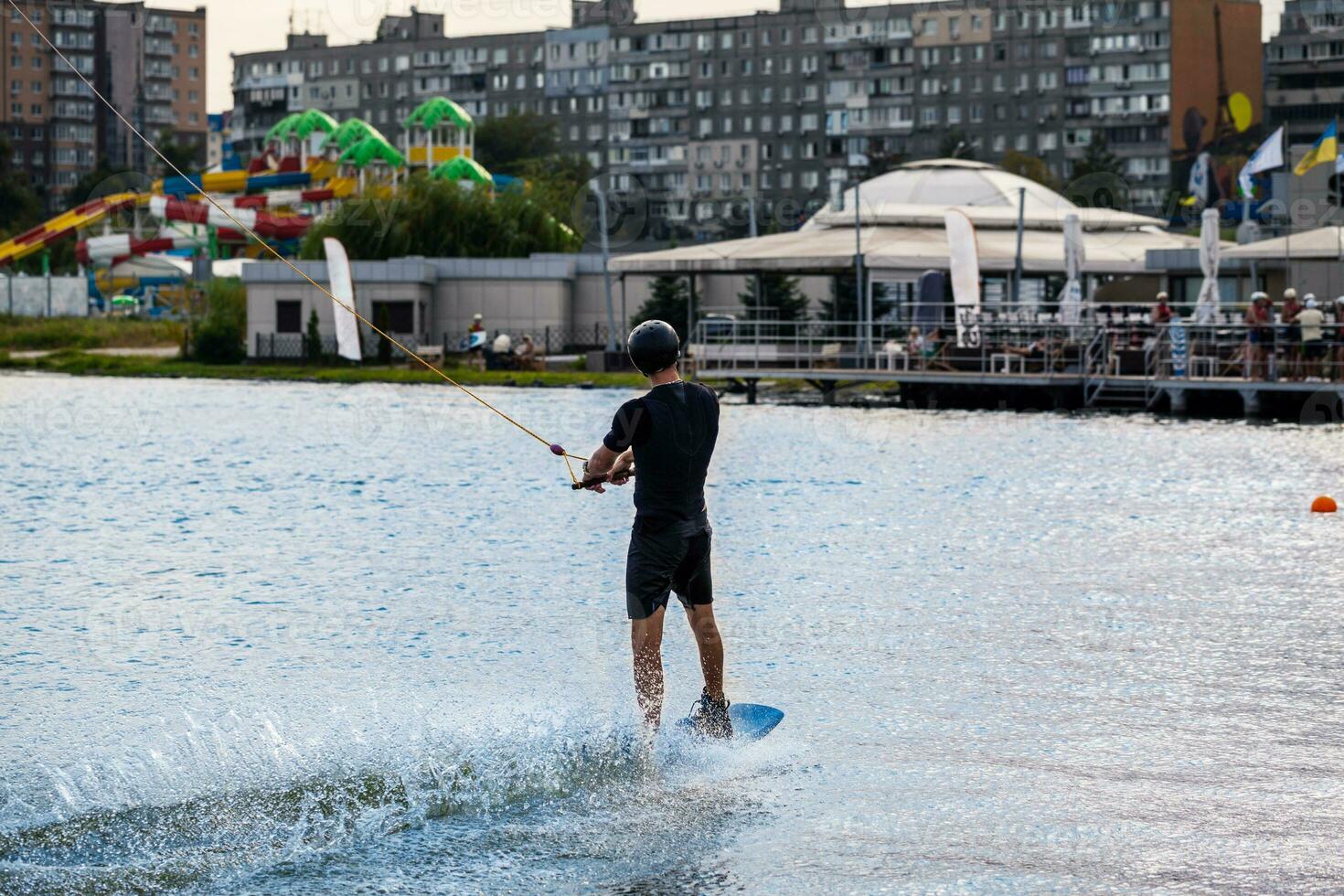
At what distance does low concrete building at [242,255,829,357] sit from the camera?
170 ft

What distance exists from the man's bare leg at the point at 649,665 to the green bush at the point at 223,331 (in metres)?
46.6

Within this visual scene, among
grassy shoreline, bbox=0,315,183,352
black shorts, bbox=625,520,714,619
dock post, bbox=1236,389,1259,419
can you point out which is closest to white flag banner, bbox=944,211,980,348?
dock post, bbox=1236,389,1259,419

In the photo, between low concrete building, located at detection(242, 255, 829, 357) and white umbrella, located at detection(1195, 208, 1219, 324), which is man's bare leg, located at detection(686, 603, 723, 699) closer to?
white umbrella, located at detection(1195, 208, 1219, 324)

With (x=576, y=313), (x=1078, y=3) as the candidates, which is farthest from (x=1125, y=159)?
(x=576, y=313)

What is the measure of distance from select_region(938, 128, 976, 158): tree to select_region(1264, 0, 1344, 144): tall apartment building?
62.6 feet

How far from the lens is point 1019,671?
9922 mm

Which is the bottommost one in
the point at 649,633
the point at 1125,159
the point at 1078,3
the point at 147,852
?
the point at 147,852

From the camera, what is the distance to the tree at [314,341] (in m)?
50.6

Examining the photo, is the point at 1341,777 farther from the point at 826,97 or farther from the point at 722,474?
the point at 826,97

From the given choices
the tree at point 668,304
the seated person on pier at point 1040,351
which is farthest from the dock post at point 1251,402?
the tree at point 668,304

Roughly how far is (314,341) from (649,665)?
4437cm

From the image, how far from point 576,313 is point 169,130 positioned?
11318cm

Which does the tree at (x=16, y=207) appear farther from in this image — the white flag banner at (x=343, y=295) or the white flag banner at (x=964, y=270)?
the white flag banner at (x=964, y=270)

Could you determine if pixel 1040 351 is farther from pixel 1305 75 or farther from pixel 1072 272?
pixel 1305 75
